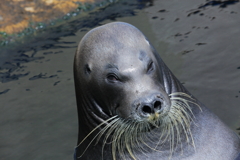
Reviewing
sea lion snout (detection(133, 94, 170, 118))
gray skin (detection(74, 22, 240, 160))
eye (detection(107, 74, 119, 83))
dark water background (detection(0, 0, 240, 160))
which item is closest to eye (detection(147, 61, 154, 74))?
gray skin (detection(74, 22, 240, 160))

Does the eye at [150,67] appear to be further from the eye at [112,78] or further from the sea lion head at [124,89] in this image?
the eye at [112,78]

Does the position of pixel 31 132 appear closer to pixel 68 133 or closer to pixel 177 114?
pixel 68 133

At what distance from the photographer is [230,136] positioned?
5316mm

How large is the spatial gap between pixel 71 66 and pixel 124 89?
510 centimetres

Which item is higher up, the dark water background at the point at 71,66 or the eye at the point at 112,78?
the eye at the point at 112,78

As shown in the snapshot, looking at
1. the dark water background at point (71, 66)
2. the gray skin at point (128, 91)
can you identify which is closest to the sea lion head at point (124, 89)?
the gray skin at point (128, 91)

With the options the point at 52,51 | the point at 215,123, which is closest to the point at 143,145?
the point at 215,123

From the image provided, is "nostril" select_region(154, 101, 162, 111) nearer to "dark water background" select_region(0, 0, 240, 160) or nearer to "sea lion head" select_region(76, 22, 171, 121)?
"sea lion head" select_region(76, 22, 171, 121)

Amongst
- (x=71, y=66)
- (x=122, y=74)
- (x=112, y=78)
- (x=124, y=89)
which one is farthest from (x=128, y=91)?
(x=71, y=66)

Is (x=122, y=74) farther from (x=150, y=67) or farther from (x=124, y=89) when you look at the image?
(x=150, y=67)

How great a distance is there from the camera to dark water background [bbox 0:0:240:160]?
24.1ft

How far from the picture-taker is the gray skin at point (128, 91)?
178 inches

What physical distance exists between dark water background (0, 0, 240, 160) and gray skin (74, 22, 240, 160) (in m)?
1.50

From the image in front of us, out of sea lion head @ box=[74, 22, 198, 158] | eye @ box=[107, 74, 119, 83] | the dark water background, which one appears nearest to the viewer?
sea lion head @ box=[74, 22, 198, 158]
